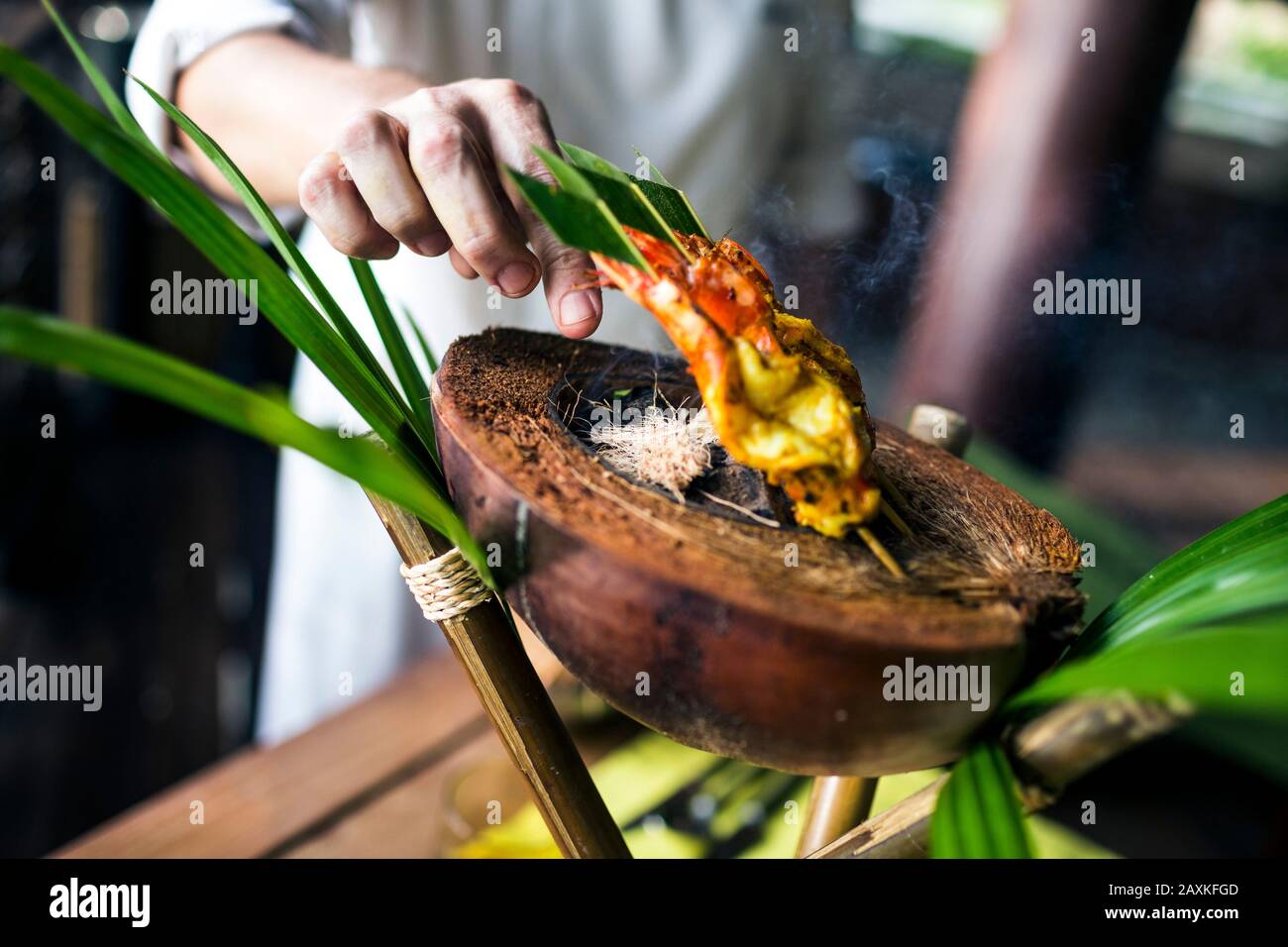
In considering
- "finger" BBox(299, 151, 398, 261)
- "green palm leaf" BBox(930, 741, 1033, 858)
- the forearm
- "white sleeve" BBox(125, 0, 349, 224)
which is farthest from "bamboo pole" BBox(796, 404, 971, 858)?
"white sleeve" BBox(125, 0, 349, 224)

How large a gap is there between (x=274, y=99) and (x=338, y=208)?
511 millimetres

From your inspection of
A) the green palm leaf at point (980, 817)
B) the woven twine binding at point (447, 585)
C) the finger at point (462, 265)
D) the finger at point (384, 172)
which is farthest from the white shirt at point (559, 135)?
the green palm leaf at point (980, 817)

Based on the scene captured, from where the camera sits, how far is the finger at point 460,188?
714mm

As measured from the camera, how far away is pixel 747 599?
53 centimetres

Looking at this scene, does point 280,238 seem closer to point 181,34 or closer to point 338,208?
Answer: point 338,208

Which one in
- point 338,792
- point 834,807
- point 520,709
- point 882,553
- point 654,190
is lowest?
point 338,792

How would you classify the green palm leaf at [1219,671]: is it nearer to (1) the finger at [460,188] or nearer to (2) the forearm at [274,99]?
(1) the finger at [460,188]

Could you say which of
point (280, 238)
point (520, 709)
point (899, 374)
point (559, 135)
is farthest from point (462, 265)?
point (899, 374)

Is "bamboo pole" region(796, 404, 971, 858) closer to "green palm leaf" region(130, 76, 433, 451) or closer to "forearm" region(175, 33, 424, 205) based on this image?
"green palm leaf" region(130, 76, 433, 451)

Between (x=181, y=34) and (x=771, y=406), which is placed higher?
(x=181, y=34)

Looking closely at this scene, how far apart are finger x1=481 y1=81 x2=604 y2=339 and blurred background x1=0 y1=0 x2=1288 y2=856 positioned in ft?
1.72

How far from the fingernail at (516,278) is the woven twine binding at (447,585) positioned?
24cm
